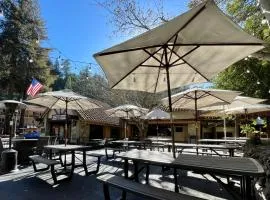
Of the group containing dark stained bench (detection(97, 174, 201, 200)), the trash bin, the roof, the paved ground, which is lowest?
the paved ground

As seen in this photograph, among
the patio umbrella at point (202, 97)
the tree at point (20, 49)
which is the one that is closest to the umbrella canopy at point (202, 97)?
the patio umbrella at point (202, 97)

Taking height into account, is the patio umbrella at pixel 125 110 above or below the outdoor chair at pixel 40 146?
above

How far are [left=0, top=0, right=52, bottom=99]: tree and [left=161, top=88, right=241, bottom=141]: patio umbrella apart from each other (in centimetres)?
1831

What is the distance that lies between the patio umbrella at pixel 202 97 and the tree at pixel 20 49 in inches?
721

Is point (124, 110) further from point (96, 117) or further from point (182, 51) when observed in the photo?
point (96, 117)

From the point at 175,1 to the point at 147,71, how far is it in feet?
21.0

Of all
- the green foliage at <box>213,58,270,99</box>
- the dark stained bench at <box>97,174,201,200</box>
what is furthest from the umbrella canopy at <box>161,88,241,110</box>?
the green foliage at <box>213,58,270,99</box>

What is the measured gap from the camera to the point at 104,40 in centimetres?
1327

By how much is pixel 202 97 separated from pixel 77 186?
13.3 ft

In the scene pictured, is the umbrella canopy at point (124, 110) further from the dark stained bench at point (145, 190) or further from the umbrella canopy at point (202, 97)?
the dark stained bench at point (145, 190)

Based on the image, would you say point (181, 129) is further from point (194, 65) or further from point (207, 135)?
point (194, 65)

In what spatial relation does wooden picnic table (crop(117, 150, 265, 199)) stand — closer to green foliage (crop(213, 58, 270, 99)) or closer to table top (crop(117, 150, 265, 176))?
table top (crop(117, 150, 265, 176))

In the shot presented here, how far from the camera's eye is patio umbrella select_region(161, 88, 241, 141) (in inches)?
252

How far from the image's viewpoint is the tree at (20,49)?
22.8m
